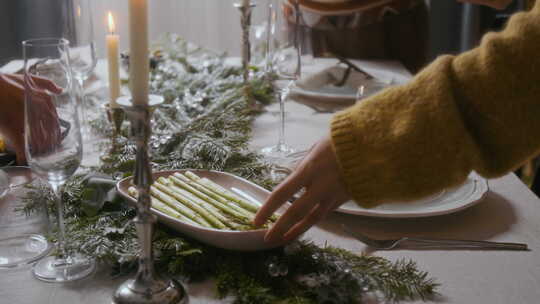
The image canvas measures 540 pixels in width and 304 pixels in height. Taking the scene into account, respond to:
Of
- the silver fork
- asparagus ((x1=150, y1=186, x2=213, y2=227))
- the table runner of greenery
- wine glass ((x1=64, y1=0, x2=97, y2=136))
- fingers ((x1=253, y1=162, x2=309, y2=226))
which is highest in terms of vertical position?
wine glass ((x1=64, y1=0, x2=97, y2=136))

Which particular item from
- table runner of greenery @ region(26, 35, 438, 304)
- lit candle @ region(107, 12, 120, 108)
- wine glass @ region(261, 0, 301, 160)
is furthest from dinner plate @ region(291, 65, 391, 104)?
lit candle @ region(107, 12, 120, 108)

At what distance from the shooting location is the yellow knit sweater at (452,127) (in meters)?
0.66

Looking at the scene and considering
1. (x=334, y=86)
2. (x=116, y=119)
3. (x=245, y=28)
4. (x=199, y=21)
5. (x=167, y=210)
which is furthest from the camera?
(x=199, y=21)

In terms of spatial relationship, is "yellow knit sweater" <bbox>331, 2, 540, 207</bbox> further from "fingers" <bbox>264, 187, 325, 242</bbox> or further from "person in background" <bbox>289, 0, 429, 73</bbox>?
"person in background" <bbox>289, 0, 429, 73</bbox>

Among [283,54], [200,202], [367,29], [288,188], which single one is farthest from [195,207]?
[367,29]

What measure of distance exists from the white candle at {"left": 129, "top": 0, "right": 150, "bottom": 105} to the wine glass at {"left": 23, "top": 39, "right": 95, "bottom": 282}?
0.15 metres

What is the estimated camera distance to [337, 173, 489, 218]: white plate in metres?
0.85

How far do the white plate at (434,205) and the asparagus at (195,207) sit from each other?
199 millimetres

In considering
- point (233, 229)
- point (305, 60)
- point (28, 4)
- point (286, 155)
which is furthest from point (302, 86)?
point (28, 4)

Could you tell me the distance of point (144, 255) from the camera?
2.13ft

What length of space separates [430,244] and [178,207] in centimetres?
35

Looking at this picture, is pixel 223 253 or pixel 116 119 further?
pixel 116 119

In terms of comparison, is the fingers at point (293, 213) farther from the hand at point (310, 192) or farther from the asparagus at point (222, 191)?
the asparagus at point (222, 191)

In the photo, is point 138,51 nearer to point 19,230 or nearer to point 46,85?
point 46,85
